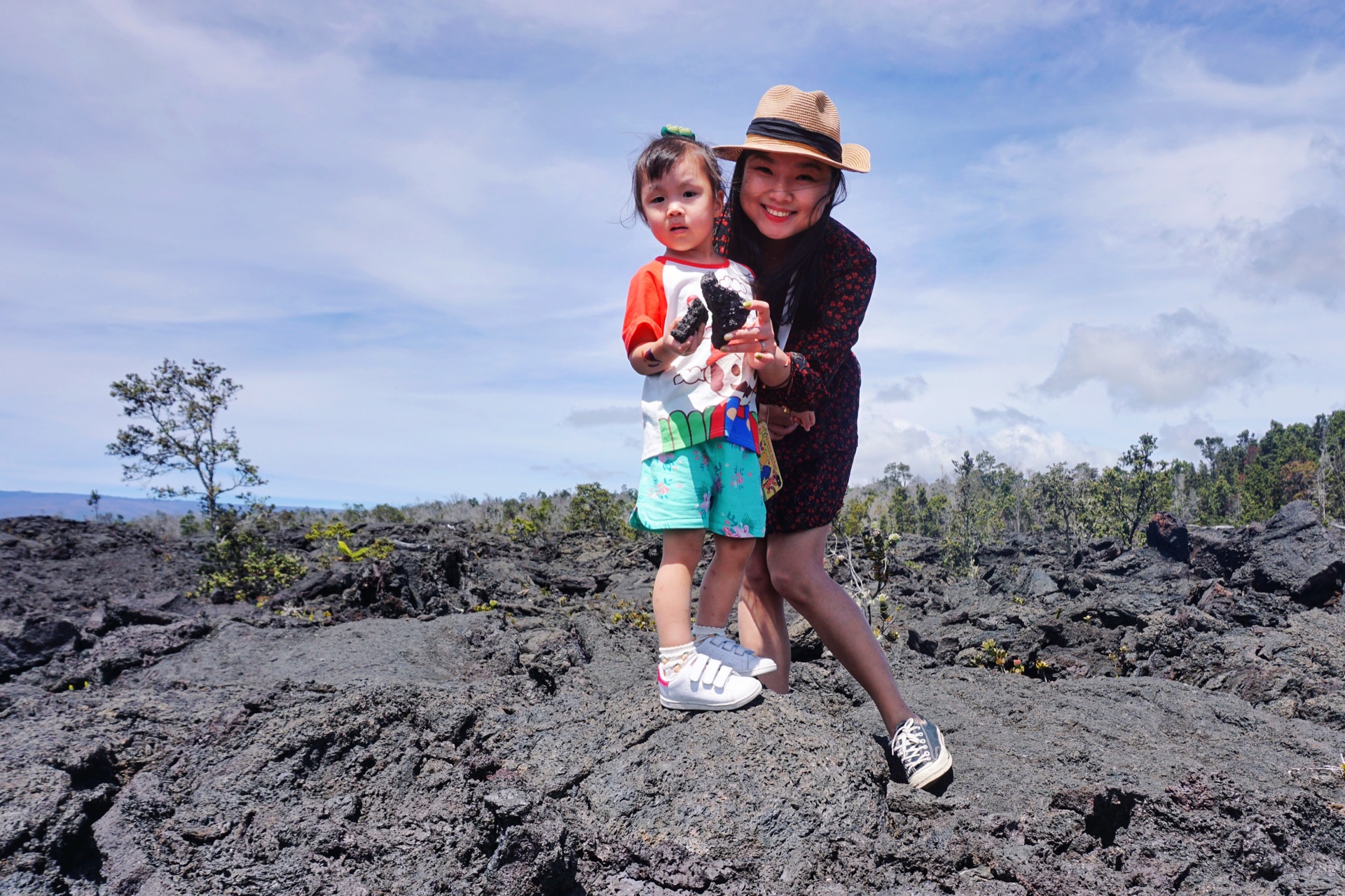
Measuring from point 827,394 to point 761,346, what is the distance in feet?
1.23

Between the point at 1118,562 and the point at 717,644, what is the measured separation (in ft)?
30.2

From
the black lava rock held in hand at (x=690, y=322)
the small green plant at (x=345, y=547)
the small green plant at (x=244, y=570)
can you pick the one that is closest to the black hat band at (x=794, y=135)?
the black lava rock held in hand at (x=690, y=322)

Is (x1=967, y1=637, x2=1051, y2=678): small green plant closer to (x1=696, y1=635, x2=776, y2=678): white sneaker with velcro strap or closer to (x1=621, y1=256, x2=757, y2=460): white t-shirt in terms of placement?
(x1=696, y1=635, x2=776, y2=678): white sneaker with velcro strap

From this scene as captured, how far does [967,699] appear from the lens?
12.8 ft

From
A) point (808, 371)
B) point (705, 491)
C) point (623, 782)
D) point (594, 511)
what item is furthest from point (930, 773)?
point (594, 511)

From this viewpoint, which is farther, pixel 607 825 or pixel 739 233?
pixel 739 233

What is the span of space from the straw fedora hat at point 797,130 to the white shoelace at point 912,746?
5.38 feet

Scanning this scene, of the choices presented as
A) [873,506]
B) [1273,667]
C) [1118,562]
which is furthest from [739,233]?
[873,506]

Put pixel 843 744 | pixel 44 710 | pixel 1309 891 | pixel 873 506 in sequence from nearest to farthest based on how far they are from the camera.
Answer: pixel 1309 891 < pixel 843 744 < pixel 44 710 < pixel 873 506

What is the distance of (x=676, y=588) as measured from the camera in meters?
2.43

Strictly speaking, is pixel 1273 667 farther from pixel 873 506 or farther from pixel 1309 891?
pixel 873 506

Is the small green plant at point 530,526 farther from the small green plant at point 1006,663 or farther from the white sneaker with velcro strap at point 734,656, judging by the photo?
the white sneaker with velcro strap at point 734,656

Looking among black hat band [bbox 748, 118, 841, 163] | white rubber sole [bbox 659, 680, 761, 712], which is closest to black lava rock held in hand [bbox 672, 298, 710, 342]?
black hat band [bbox 748, 118, 841, 163]

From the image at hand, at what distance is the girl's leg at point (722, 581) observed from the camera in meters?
2.54
